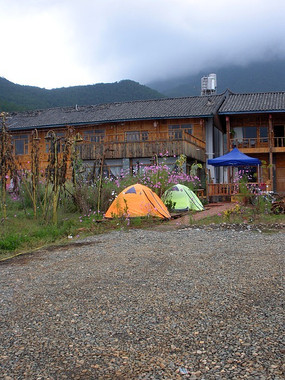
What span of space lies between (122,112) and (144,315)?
955 inches

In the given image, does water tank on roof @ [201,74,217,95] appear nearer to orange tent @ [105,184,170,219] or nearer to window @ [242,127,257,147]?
window @ [242,127,257,147]

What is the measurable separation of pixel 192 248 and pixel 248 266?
1600mm

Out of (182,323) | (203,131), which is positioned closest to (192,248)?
(182,323)

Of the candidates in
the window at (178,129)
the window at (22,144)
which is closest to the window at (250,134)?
the window at (178,129)

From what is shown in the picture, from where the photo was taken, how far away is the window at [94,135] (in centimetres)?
2617

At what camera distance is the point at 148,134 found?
26.5 meters

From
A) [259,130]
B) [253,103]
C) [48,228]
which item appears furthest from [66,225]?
[259,130]

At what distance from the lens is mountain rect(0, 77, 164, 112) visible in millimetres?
48188

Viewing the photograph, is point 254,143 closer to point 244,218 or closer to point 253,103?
point 253,103

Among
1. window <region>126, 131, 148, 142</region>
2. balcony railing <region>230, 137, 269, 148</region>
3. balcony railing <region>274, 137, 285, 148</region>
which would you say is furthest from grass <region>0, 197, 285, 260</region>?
window <region>126, 131, 148, 142</region>

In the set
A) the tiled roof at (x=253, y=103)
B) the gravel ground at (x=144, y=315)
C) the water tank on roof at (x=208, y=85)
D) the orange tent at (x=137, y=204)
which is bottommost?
the gravel ground at (x=144, y=315)

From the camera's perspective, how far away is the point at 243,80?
377 feet

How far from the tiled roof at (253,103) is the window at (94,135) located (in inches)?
289

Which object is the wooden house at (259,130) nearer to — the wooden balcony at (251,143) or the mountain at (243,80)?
the wooden balcony at (251,143)
